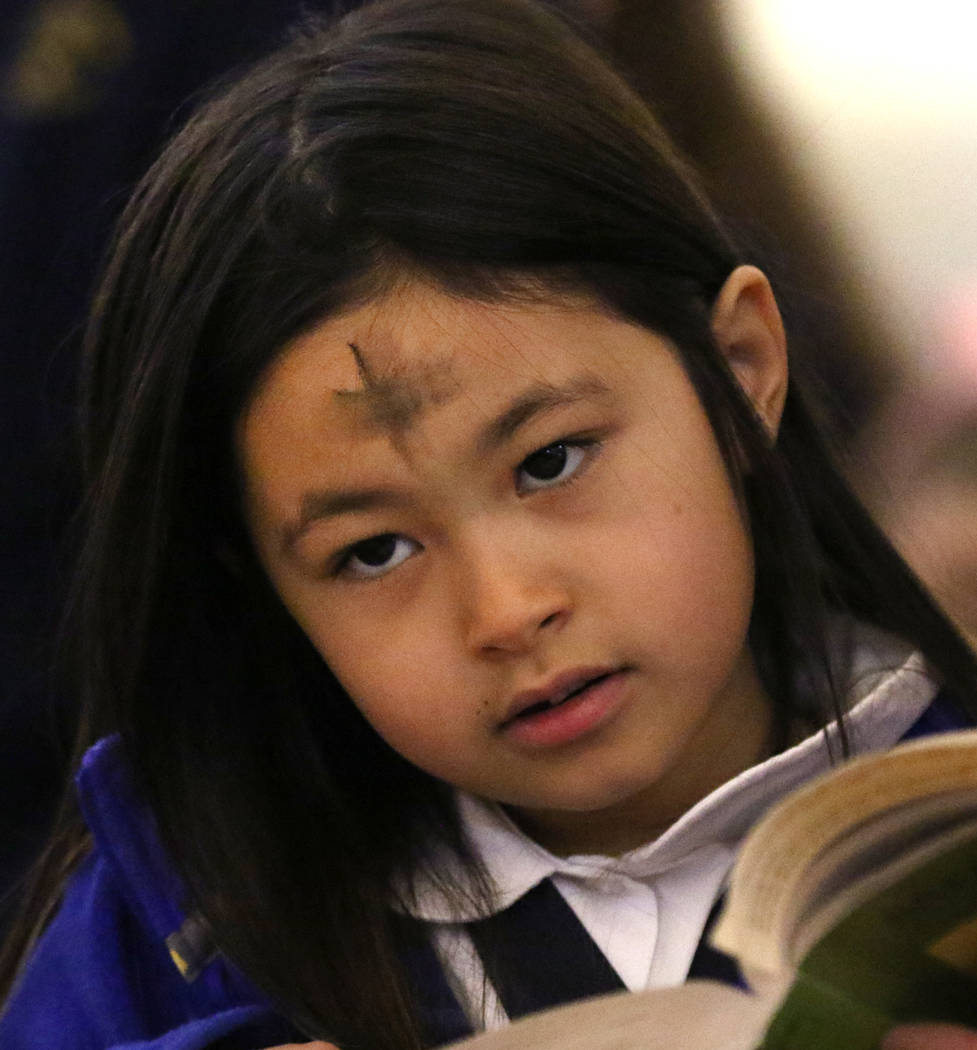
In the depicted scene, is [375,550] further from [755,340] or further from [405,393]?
[755,340]

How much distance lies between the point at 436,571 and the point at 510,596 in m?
0.06

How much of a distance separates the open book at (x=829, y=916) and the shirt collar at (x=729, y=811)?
32 centimetres

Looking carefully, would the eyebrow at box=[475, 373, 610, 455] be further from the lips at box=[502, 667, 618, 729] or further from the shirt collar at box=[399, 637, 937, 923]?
the shirt collar at box=[399, 637, 937, 923]

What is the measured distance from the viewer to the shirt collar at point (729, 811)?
88 cm

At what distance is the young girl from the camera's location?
82cm

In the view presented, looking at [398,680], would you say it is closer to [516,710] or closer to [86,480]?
[516,710]

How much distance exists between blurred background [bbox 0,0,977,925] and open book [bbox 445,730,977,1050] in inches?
19.7

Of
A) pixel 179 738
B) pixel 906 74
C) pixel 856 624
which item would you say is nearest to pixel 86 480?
pixel 179 738

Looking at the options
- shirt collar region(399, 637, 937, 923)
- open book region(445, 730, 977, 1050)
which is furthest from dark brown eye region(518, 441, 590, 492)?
open book region(445, 730, 977, 1050)

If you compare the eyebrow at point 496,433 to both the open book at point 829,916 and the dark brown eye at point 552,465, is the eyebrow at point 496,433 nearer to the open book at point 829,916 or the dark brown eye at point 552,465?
the dark brown eye at point 552,465

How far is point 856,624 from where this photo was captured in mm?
981

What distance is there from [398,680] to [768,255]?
0.47m

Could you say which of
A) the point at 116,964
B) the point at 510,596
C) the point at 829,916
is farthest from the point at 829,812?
the point at 116,964

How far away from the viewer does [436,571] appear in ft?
2.77
